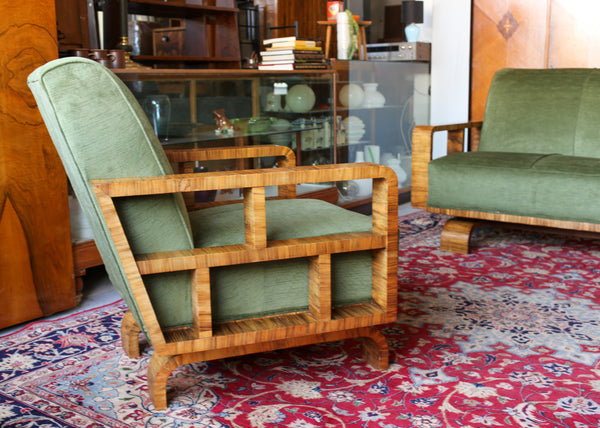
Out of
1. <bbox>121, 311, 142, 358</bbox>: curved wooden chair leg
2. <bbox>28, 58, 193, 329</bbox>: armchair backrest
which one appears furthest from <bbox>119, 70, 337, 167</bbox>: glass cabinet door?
<bbox>28, 58, 193, 329</bbox>: armchair backrest

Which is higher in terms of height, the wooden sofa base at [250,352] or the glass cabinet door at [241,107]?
the glass cabinet door at [241,107]

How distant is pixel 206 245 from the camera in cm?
150

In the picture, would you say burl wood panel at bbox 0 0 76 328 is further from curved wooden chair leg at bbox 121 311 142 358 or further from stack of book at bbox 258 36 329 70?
stack of book at bbox 258 36 329 70

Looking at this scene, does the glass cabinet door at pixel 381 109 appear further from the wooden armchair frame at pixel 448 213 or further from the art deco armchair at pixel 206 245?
the art deco armchair at pixel 206 245

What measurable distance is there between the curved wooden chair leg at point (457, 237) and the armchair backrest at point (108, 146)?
1757 millimetres

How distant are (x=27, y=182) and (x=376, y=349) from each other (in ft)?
3.99

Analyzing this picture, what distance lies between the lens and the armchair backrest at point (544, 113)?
3045mm

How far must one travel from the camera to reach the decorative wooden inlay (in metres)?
4.22

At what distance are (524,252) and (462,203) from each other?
37 centimetres

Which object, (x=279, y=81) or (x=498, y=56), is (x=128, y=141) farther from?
(x=498, y=56)

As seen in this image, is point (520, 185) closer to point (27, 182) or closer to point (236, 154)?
point (236, 154)

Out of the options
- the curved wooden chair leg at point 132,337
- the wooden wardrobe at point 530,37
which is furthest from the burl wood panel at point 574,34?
the curved wooden chair leg at point 132,337

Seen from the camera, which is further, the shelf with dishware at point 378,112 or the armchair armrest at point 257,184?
the shelf with dishware at point 378,112

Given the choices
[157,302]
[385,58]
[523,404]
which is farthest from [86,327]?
[385,58]
